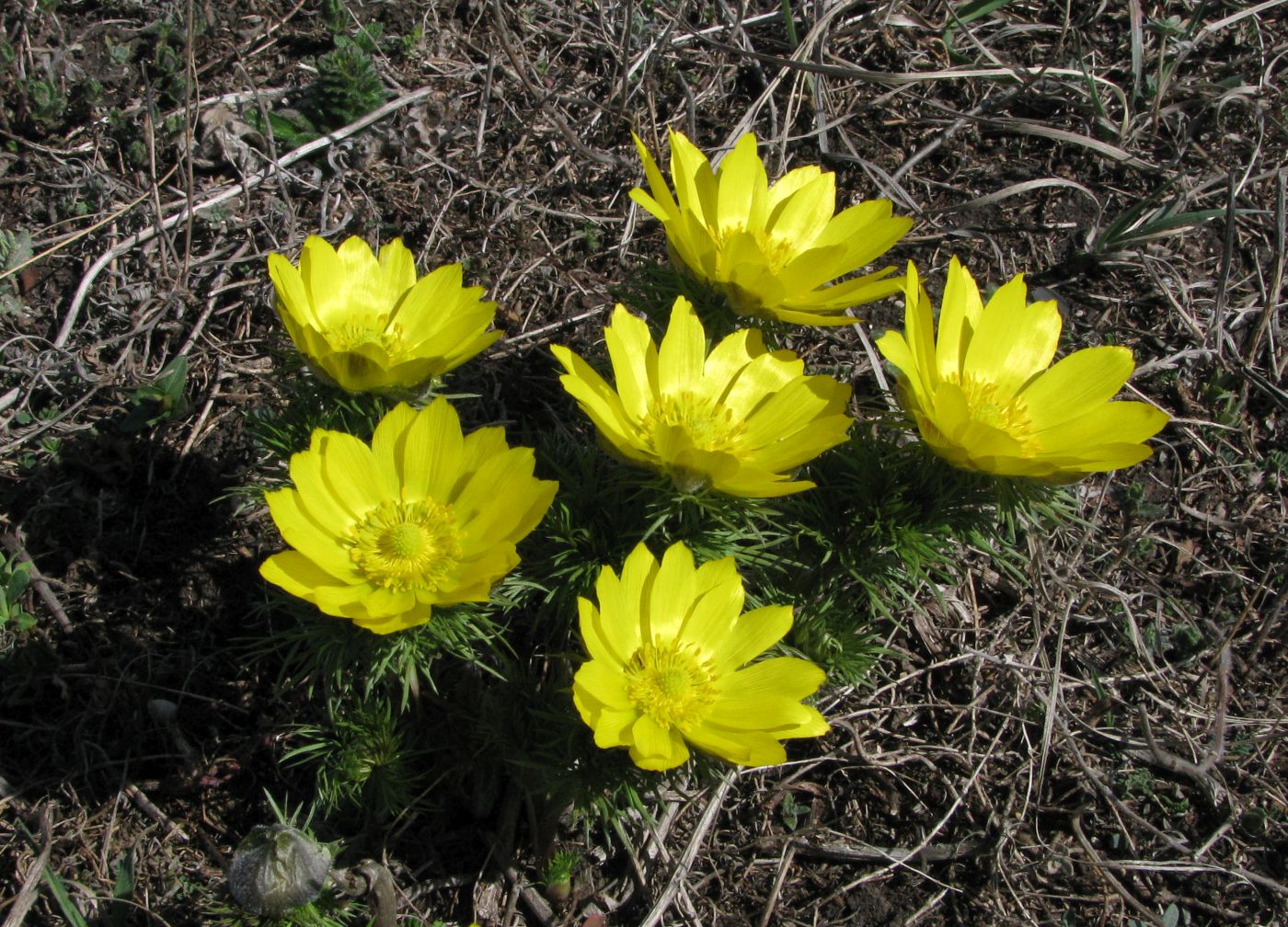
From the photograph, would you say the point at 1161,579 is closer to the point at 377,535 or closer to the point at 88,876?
the point at 377,535

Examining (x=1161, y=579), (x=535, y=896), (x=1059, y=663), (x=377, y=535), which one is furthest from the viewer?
(x=1161, y=579)

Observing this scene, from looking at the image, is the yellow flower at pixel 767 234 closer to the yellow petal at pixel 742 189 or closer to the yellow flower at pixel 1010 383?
the yellow petal at pixel 742 189

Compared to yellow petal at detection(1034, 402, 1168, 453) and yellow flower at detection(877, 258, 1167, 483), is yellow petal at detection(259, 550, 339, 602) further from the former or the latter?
yellow petal at detection(1034, 402, 1168, 453)

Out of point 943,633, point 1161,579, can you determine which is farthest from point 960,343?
point 1161,579

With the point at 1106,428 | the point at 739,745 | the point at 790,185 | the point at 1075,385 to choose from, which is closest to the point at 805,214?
the point at 790,185

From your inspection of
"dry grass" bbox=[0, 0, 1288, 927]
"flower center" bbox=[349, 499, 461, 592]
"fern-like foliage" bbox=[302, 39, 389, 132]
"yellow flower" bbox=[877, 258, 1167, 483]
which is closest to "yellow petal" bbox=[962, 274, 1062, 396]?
"yellow flower" bbox=[877, 258, 1167, 483]
